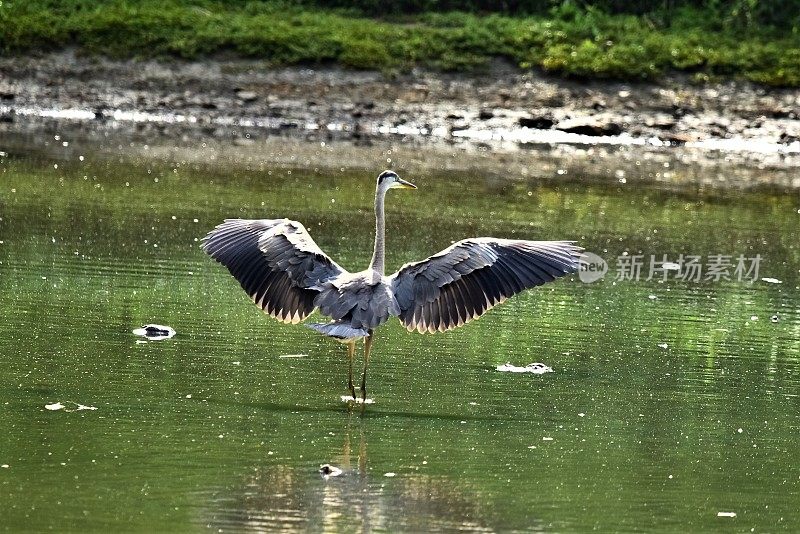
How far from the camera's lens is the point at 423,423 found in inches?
369

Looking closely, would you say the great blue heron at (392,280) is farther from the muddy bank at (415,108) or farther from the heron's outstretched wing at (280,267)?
the muddy bank at (415,108)

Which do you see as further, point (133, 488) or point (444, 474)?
point (444, 474)

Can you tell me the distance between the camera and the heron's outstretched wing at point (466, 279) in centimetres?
973

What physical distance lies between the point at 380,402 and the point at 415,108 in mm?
22137

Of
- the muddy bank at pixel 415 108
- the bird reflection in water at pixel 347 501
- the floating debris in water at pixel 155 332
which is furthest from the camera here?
the muddy bank at pixel 415 108

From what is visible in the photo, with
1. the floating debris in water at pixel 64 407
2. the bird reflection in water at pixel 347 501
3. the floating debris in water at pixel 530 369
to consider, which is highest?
the floating debris in water at pixel 530 369

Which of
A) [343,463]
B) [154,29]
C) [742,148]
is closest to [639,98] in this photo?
[742,148]

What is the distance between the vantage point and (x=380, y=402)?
9914 millimetres

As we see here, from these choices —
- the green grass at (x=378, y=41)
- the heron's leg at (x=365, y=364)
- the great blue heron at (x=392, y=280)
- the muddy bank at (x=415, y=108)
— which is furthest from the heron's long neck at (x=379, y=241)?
the green grass at (x=378, y=41)

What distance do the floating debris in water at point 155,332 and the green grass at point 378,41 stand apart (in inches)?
851

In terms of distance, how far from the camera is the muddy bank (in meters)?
30.2

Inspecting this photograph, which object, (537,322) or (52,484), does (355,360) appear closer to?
(537,322)

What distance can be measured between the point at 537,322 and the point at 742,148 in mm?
19225

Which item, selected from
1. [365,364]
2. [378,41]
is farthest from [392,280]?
[378,41]
